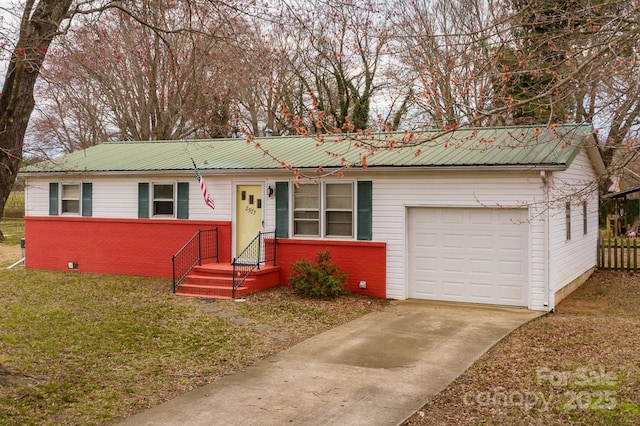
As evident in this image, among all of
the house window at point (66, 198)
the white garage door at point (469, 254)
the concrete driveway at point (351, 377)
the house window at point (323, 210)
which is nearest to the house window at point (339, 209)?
the house window at point (323, 210)

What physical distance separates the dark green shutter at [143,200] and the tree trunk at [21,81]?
8.54m

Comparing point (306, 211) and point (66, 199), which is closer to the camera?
point (306, 211)

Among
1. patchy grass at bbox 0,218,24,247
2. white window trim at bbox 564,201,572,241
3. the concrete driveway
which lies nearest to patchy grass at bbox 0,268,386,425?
the concrete driveway

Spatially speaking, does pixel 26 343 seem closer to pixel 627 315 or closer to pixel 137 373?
pixel 137 373

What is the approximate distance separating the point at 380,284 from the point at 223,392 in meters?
6.84

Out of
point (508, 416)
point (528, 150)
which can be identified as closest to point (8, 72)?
point (508, 416)

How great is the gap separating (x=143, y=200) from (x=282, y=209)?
4.14 meters

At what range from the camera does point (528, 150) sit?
472 inches

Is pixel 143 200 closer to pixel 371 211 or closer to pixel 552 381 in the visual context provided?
pixel 371 211

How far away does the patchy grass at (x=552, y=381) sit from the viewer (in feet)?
18.2

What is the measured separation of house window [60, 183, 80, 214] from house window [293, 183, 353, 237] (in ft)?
22.6

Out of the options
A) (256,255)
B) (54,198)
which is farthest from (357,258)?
(54,198)

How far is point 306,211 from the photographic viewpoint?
13.8 metres

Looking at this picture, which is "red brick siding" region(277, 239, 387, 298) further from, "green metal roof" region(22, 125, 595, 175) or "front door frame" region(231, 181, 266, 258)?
"green metal roof" region(22, 125, 595, 175)
